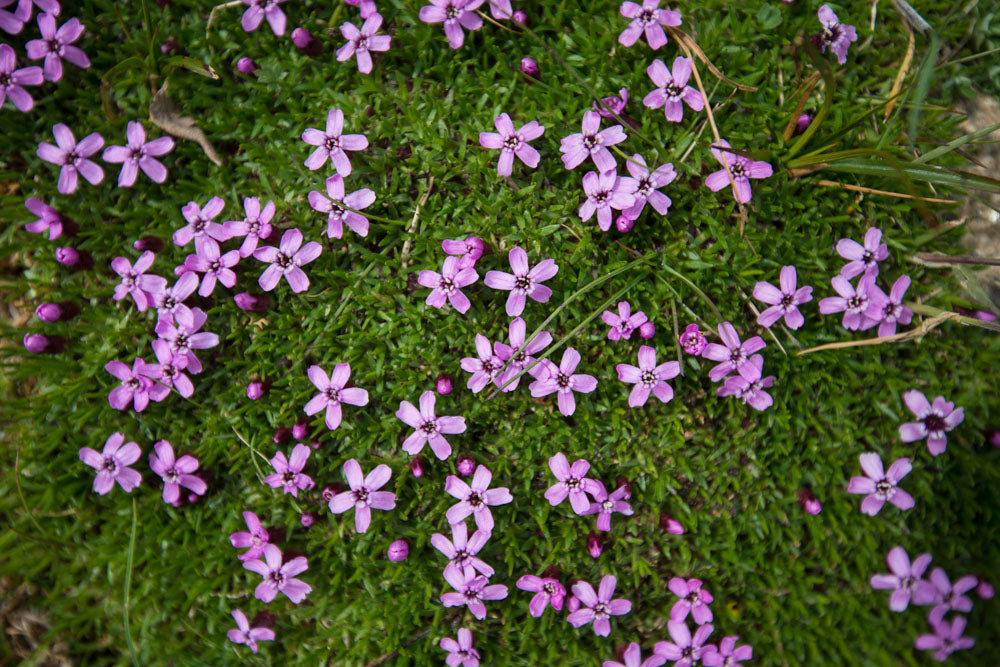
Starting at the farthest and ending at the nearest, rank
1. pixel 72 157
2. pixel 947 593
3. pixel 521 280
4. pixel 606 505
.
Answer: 1. pixel 72 157
2. pixel 947 593
3. pixel 606 505
4. pixel 521 280

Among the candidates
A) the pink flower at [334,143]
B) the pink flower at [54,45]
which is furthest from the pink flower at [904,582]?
the pink flower at [54,45]

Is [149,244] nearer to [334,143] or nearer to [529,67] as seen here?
[334,143]

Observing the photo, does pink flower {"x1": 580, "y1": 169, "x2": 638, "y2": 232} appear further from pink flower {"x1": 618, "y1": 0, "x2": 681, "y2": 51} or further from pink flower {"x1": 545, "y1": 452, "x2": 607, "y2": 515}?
pink flower {"x1": 545, "y1": 452, "x2": 607, "y2": 515}

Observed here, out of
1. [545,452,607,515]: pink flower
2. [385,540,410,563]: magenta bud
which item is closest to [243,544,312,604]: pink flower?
[385,540,410,563]: magenta bud

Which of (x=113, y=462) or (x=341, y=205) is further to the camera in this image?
(x=113, y=462)

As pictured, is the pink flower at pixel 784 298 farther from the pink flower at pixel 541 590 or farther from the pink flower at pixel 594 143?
the pink flower at pixel 541 590

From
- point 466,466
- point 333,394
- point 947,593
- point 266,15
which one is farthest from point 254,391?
point 947,593

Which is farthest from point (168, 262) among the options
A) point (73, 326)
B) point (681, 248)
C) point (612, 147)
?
point (681, 248)
